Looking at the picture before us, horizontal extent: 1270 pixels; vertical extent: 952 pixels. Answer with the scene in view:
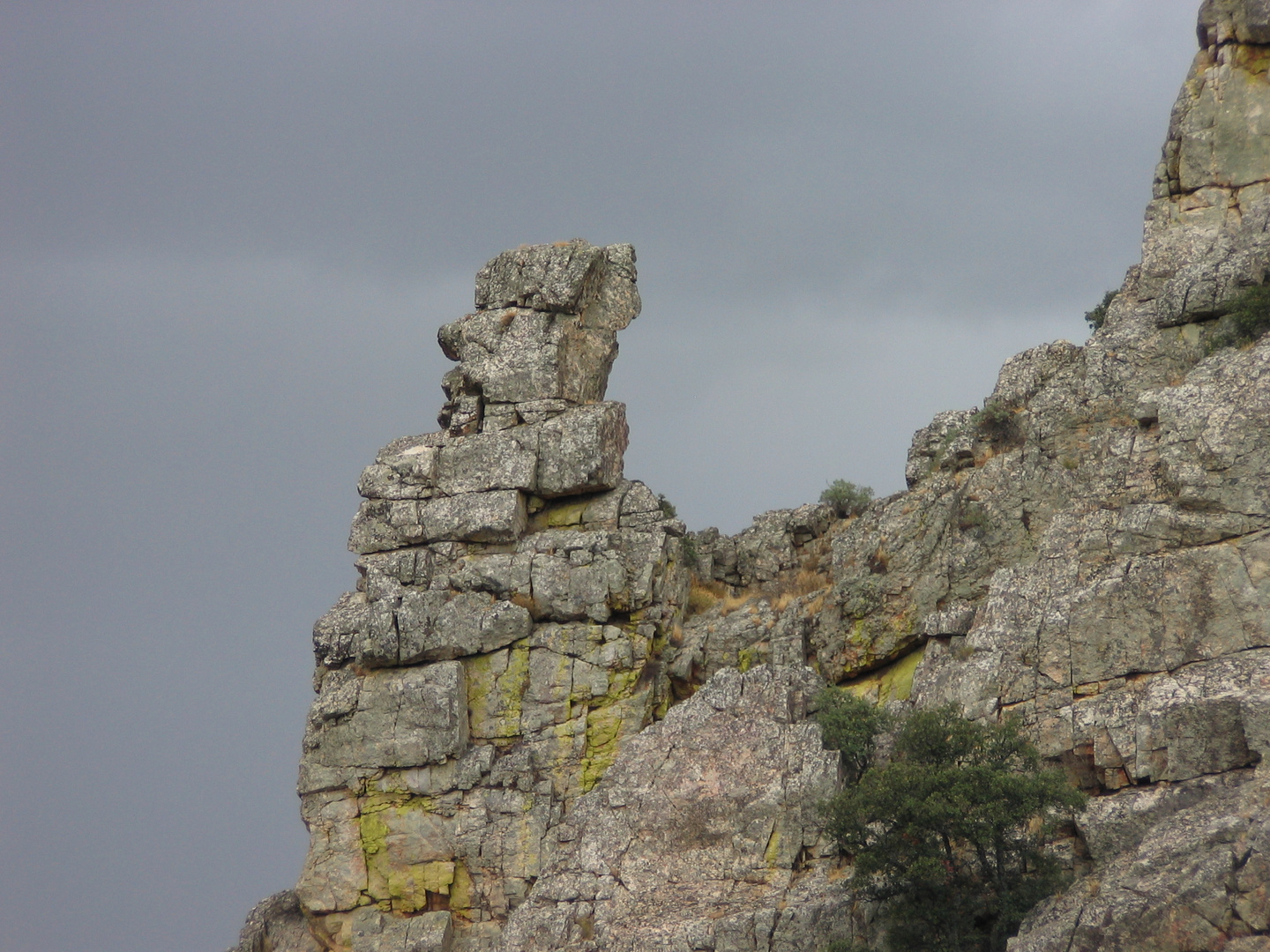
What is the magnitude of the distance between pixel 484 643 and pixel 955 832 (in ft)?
68.6

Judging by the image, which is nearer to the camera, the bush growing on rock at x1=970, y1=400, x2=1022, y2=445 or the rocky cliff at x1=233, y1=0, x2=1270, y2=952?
the rocky cliff at x1=233, y1=0, x2=1270, y2=952

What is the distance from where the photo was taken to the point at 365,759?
57.9 meters

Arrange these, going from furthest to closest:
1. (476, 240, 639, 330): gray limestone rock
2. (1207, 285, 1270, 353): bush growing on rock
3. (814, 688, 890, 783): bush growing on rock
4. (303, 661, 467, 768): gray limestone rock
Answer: (476, 240, 639, 330): gray limestone rock → (303, 661, 467, 768): gray limestone rock → (1207, 285, 1270, 353): bush growing on rock → (814, 688, 890, 783): bush growing on rock

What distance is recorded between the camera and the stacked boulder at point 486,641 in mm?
56688

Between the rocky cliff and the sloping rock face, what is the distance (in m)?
0.11

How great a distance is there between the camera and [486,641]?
194ft

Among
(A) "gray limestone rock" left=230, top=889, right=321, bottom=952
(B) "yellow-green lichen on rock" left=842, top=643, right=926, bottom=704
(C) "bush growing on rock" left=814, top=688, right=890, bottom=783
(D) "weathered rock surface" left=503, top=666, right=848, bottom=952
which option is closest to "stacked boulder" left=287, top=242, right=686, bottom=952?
(A) "gray limestone rock" left=230, top=889, right=321, bottom=952

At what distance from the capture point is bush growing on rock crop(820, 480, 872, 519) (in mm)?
64125

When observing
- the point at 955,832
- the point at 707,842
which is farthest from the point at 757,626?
the point at 955,832

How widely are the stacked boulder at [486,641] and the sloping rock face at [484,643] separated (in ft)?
0.24

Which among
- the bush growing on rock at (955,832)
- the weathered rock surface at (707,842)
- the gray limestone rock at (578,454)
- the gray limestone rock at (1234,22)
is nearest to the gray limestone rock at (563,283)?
the gray limestone rock at (578,454)

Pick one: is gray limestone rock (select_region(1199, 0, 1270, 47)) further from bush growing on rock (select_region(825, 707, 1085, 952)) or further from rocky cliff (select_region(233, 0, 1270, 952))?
bush growing on rock (select_region(825, 707, 1085, 952))

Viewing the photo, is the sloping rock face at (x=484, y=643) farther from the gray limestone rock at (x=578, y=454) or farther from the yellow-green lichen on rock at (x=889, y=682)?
the yellow-green lichen on rock at (x=889, y=682)

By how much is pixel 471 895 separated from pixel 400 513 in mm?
15203
